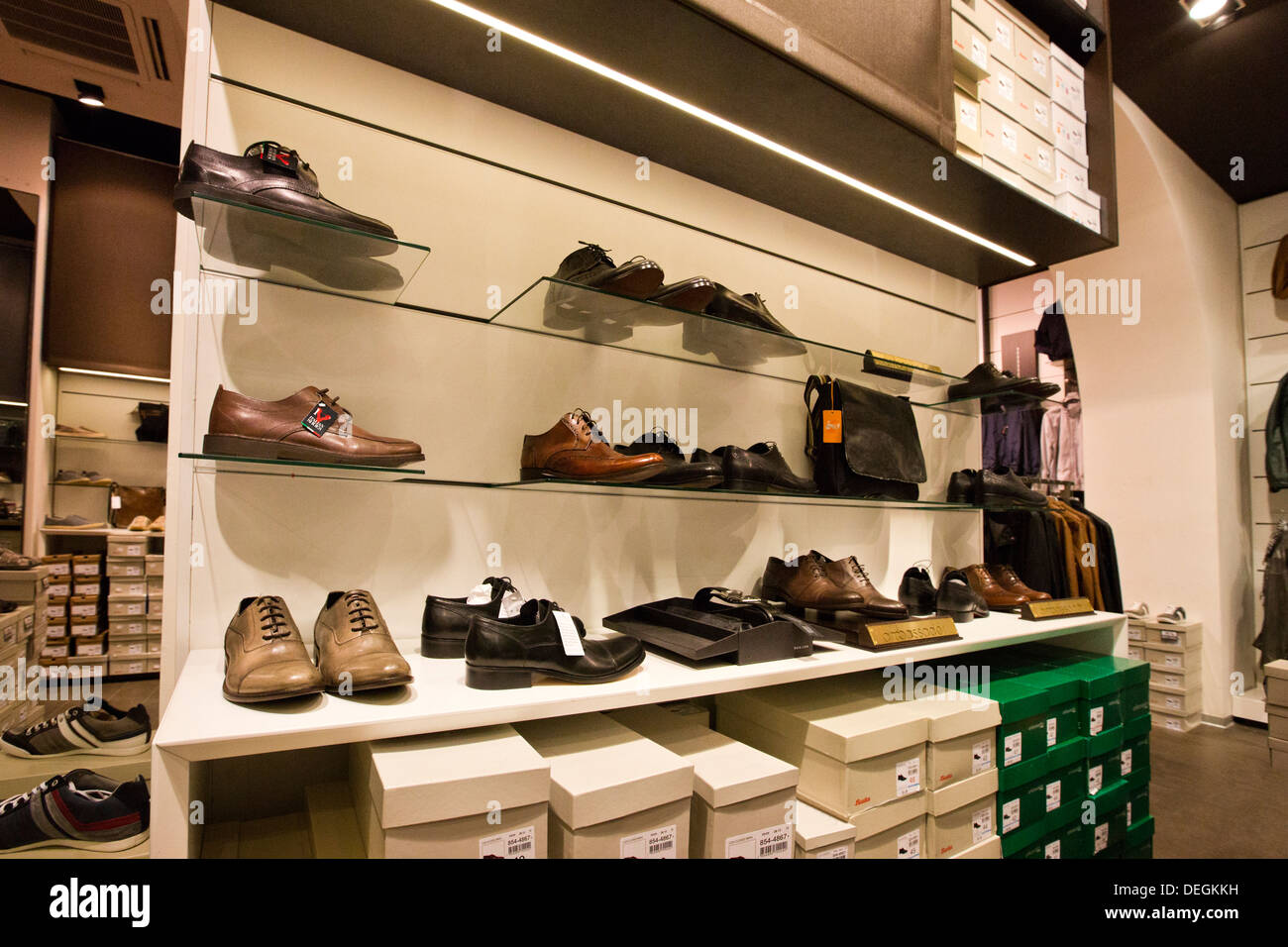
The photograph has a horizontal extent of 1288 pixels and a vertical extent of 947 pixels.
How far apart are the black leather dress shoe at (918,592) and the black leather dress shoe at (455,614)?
1.27m

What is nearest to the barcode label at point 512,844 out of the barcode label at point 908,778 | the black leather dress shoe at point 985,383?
the barcode label at point 908,778

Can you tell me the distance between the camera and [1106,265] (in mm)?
4285

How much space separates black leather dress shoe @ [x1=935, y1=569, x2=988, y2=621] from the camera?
189 cm

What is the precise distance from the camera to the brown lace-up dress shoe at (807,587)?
5.20 ft

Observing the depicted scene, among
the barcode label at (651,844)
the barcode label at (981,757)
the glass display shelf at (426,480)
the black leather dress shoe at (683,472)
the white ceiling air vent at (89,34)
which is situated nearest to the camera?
the barcode label at (651,844)

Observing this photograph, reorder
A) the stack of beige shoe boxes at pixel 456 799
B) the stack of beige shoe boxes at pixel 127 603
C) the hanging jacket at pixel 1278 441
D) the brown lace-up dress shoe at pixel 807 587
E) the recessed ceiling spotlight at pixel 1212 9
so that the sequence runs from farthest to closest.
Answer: the hanging jacket at pixel 1278 441, the stack of beige shoe boxes at pixel 127 603, the recessed ceiling spotlight at pixel 1212 9, the brown lace-up dress shoe at pixel 807 587, the stack of beige shoe boxes at pixel 456 799

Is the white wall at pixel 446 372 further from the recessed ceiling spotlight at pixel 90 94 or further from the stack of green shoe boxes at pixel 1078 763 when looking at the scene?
the recessed ceiling spotlight at pixel 90 94

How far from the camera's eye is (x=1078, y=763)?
1.75m

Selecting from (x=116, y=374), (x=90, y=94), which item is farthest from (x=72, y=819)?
(x=90, y=94)

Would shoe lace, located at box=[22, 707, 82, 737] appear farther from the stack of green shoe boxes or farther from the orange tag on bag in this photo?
the stack of green shoe boxes

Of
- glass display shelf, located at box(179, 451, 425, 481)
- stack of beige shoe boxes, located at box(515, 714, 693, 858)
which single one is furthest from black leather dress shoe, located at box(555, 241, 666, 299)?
stack of beige shoe boxes, located at box(515, 714, 693, 858)
